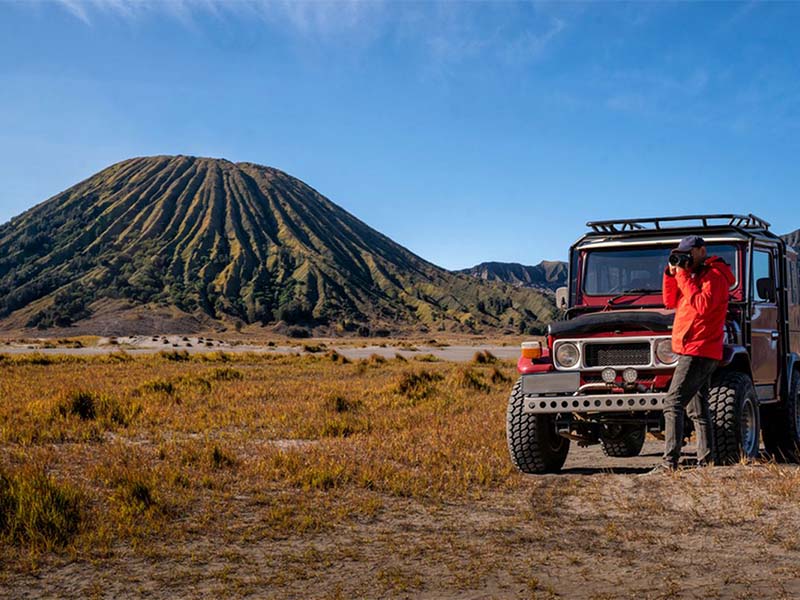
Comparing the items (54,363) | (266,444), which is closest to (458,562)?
(266,444)

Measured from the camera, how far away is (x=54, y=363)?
33.4 meters

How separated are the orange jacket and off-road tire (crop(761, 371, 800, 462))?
2772 mm

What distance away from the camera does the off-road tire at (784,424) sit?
Result: 31.7 ft

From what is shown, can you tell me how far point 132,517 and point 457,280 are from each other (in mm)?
162089

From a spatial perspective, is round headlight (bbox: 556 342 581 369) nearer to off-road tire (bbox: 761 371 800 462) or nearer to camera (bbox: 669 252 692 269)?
camera (bbox: 669 252 692 269)

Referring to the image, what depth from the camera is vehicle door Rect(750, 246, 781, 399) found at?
882 centimetres

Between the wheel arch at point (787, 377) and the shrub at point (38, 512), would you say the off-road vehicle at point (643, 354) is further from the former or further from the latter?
the shrub at point (38, 512)

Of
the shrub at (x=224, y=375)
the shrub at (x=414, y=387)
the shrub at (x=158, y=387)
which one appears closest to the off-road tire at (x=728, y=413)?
the shrub at (x=414, y=387)

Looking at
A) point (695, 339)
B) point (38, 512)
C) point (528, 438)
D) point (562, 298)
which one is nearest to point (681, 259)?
point (695, 339)

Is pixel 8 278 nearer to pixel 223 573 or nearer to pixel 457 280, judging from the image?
pixel 457 280

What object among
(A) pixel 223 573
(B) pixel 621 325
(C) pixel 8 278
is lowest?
(A) pixel 223 573

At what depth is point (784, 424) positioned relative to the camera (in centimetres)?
974

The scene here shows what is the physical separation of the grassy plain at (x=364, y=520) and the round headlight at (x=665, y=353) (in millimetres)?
1169

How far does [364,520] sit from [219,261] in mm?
138809
